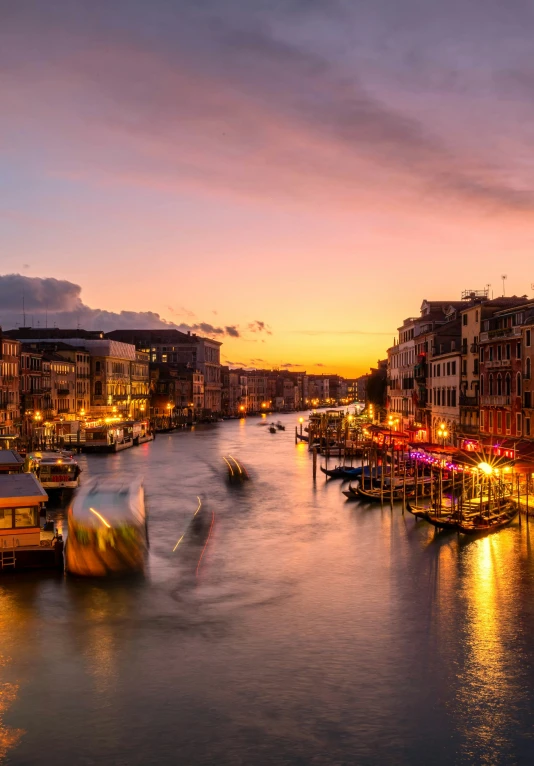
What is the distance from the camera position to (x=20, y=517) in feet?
92.0

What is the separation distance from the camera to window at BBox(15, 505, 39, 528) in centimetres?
2798

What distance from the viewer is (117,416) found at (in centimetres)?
→ 11862

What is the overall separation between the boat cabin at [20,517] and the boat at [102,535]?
3.84 ft

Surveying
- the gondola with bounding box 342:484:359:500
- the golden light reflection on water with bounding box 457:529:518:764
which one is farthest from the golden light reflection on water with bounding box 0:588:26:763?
the gondola with bounding box 342:484:359:500

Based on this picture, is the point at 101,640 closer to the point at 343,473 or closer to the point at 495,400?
the point at 495,400

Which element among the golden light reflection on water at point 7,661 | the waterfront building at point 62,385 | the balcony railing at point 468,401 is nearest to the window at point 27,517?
the golden light reflection on water at point 7,661

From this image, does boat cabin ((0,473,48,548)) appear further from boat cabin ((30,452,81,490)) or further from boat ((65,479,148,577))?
boat cabin ((30,452,81,490))

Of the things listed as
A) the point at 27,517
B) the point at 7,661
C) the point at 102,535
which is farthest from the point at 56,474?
the point at 7,661

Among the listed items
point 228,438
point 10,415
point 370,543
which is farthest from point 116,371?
point 370,543

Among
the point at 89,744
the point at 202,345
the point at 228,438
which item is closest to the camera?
the point at 89,744

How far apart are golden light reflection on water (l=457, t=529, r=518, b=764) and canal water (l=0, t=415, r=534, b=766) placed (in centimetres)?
6

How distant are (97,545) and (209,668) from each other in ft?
28.3

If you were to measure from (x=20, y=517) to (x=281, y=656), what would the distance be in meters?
11.0

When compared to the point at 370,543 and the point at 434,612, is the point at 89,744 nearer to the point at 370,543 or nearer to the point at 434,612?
the point at 434,612
